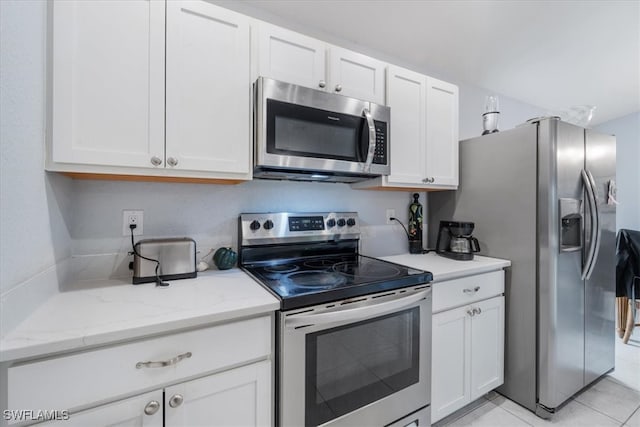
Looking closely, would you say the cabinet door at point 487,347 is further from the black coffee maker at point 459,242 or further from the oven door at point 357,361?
the oven door at point 357,361

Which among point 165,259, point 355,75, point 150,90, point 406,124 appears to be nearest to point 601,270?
point 406,124

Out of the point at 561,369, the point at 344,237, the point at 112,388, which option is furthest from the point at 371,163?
the point at 561,369

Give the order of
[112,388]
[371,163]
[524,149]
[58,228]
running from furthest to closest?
[524,149]
[371,163]
[58,228]
[112,388]

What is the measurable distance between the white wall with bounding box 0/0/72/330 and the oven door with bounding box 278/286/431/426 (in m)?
0.82

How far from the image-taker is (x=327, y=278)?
1.37 metres

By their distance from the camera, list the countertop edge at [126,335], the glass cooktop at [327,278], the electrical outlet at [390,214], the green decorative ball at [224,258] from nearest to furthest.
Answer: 1. the countertop edge at [126,335]
2. the glass cooktop at [327,278]
3. the green decorative ball at [224,258]
4. the electrical outlet at [390,214]

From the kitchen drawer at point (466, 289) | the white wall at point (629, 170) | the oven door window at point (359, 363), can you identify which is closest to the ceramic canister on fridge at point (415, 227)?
the kitchen drawer at point (466, 289)

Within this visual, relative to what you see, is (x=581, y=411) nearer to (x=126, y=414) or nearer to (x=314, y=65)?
(x=126, y=414)

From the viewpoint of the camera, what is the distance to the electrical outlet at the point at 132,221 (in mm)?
1365

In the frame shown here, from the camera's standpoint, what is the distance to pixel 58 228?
44.2 inches

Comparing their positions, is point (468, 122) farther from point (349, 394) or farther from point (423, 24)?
point (349, 394)

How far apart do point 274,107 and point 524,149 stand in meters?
1.57

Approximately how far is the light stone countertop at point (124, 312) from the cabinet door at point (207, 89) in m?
0.53

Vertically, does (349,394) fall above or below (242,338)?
below
